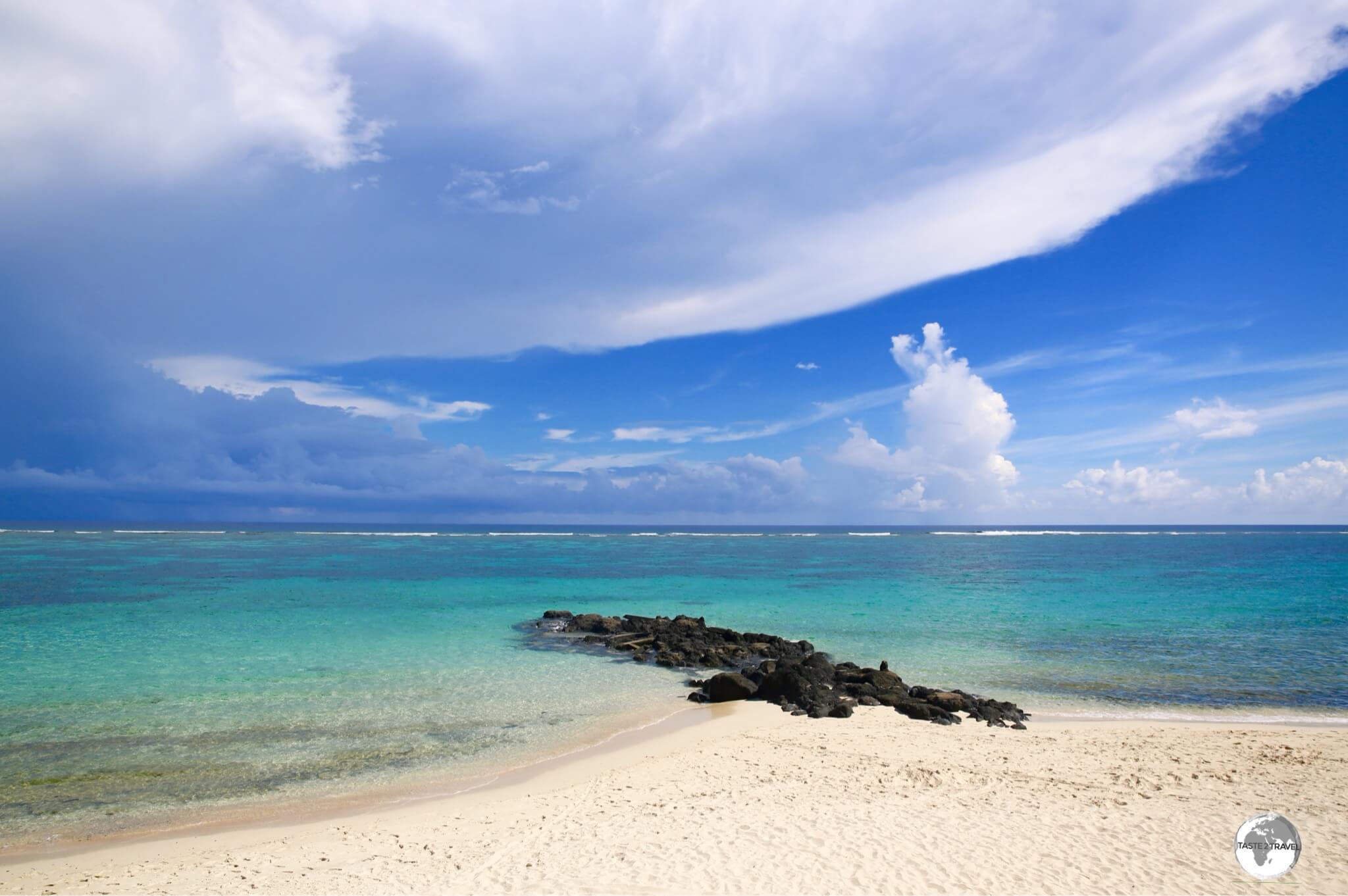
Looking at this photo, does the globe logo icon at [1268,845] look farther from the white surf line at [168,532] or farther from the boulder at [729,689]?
the white surf line at [168,532]

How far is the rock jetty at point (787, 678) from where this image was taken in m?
16.6

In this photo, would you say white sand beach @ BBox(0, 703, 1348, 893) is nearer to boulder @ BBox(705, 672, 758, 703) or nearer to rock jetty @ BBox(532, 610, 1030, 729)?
rock jetty @ BBox(532, 610, 1030, 729)

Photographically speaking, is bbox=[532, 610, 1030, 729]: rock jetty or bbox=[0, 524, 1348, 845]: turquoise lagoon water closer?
bbox=[0, 524, 1348, 845]: turquoise lagoon water

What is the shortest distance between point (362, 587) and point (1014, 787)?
4438 cm

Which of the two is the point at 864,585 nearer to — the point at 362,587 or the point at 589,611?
the point at 589,611

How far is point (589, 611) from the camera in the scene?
36.7 metres

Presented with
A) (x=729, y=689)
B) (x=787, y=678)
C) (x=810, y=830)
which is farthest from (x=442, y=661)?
(x=810, y=830)

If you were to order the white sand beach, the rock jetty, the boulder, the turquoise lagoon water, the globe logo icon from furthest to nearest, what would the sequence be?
the boulder, the rock jetty, the turquoise lagoon water, the globe logo icon, the white sand beach

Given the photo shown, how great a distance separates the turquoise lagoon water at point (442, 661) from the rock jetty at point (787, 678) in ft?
5.10

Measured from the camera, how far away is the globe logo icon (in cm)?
825

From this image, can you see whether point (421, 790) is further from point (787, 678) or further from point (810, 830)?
point (787, 678)

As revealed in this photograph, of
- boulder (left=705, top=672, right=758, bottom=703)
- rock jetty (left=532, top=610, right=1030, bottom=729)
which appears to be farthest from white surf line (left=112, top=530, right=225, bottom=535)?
boulder (left=705, top=672, right=758, bottom=703)

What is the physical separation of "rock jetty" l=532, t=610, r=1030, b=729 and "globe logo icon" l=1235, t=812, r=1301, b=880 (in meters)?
6.19

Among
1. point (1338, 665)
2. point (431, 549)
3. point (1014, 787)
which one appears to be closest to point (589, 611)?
point (1014, 787)
